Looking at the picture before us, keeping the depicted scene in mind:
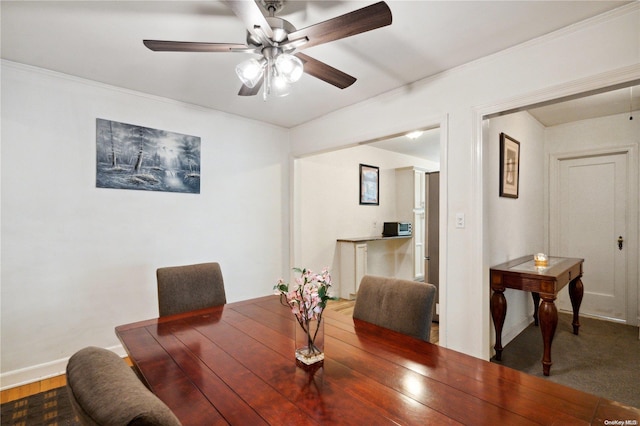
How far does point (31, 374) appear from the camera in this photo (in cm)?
235

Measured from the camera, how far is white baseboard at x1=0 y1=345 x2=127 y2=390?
2266 millimetres

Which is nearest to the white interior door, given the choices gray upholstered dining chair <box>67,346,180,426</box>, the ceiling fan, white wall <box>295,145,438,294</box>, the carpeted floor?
white wall <box>295,145,438,294</box>

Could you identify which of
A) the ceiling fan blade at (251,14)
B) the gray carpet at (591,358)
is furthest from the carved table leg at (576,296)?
the ceiling fan blade at (251,14)

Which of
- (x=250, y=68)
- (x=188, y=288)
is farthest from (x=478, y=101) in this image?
(x=188, y=288)

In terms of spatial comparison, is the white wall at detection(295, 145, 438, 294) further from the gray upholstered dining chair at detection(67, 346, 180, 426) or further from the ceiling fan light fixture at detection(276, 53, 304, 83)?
the gray upholstered dining chair at detection(67, 346, 180, 426)

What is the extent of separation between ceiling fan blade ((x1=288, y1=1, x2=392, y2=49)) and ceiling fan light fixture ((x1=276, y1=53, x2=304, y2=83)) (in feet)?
0.28

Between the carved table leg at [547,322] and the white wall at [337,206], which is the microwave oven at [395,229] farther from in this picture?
the carved table leg at [547,322]

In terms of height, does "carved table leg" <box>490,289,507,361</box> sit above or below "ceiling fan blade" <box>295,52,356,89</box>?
below

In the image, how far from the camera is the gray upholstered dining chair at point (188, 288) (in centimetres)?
188

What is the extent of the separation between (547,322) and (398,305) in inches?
66.5

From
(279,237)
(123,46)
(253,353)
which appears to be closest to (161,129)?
(123,46)

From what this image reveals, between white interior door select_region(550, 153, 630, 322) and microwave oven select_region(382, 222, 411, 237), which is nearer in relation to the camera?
white interior door select_region(550, 153, 630, 322)

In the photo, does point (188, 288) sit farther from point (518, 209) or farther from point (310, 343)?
point (518, 209)

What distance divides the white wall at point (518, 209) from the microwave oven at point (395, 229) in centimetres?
187
